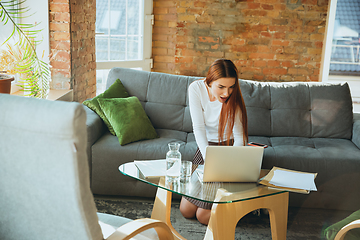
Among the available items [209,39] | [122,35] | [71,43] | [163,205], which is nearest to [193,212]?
[163,205]

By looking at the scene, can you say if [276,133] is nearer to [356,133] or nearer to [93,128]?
[356,133]

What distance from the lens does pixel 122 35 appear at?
4.26m

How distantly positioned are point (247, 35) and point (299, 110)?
6.34ft

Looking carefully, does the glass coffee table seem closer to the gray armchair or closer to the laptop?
the laptop

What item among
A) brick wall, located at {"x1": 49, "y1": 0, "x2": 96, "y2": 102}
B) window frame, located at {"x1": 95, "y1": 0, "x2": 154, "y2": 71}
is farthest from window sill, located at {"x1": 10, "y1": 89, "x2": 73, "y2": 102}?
window frame, located at {"x1": 95, "y1": 0, "x2": 154, "y2": 71}

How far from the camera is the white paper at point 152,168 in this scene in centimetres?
169

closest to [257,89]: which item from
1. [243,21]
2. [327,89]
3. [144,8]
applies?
[327,89]

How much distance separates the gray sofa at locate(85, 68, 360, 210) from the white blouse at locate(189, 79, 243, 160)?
27 centimetres

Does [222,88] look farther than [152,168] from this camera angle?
Yes

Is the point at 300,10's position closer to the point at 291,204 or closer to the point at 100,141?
the point at 291,204

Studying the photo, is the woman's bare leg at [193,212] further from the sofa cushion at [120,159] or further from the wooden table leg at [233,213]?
the wooden table leg at [233,213]

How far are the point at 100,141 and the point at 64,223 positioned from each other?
1602mm

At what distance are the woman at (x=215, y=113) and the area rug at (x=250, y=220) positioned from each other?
0.32ft

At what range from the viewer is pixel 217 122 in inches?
88.7
